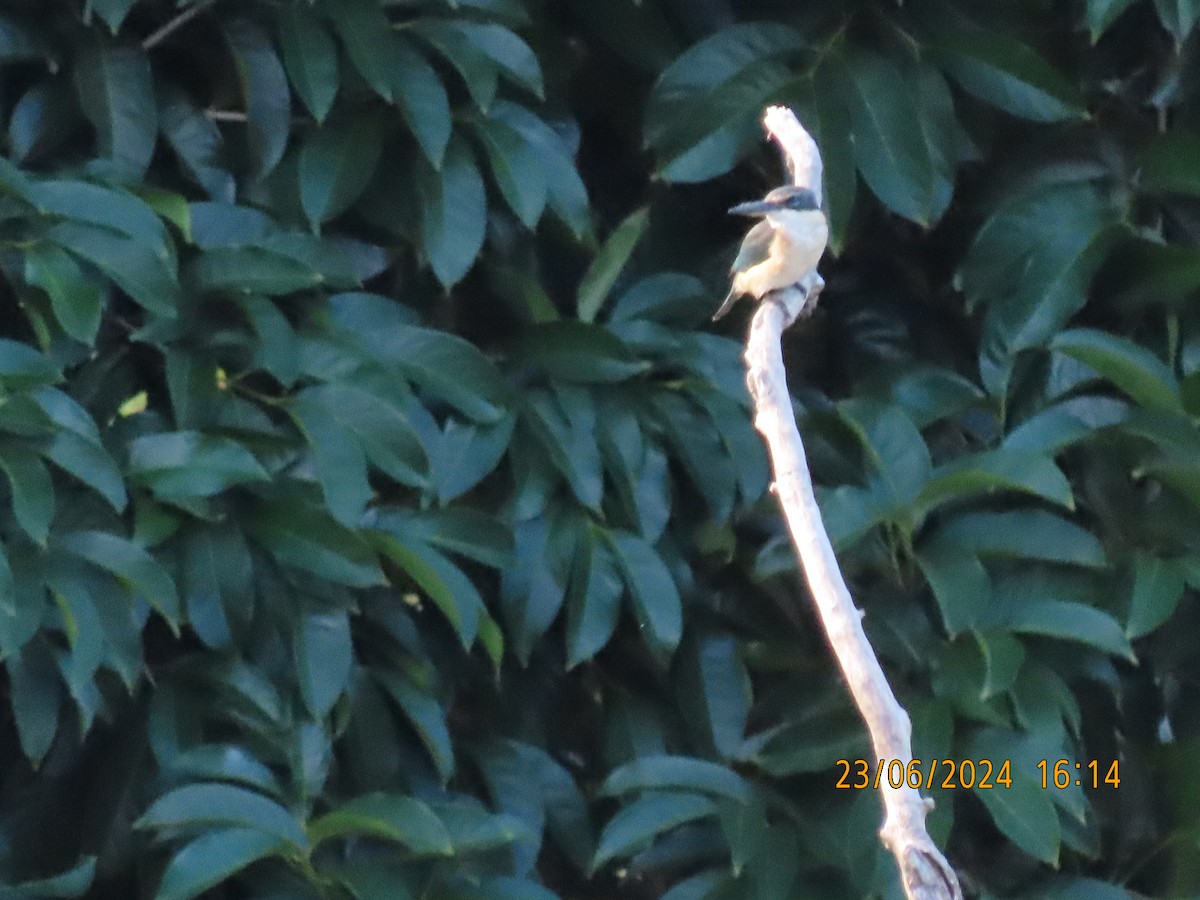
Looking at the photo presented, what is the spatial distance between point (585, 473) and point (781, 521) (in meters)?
0.32

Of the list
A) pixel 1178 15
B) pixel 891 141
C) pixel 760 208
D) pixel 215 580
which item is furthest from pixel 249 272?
pixel 1178 15

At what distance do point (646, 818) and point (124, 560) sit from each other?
2.19ft

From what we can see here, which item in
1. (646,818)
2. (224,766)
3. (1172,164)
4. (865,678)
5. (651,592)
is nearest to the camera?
(865,678)

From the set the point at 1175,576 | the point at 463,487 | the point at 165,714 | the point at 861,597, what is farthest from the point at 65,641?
the point at 1175,576

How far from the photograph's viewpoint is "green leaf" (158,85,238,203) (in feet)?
6.81

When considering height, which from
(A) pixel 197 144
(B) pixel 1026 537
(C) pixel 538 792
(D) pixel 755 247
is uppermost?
(A) pixel 197 144

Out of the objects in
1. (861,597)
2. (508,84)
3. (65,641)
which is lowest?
(861,597)

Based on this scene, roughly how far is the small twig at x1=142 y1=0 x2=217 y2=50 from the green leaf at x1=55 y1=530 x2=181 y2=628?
A: 675 mm

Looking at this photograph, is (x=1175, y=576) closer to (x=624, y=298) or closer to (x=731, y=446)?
(x=731, y=446)

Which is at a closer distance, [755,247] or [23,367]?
[23,367]

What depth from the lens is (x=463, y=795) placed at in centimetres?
203

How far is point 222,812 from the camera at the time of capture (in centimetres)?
175

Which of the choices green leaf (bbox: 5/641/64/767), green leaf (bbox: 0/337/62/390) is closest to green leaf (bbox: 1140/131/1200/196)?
green leaf (bbox: 0/337/62/390)

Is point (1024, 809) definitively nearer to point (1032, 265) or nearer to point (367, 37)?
point (1032, 265)
